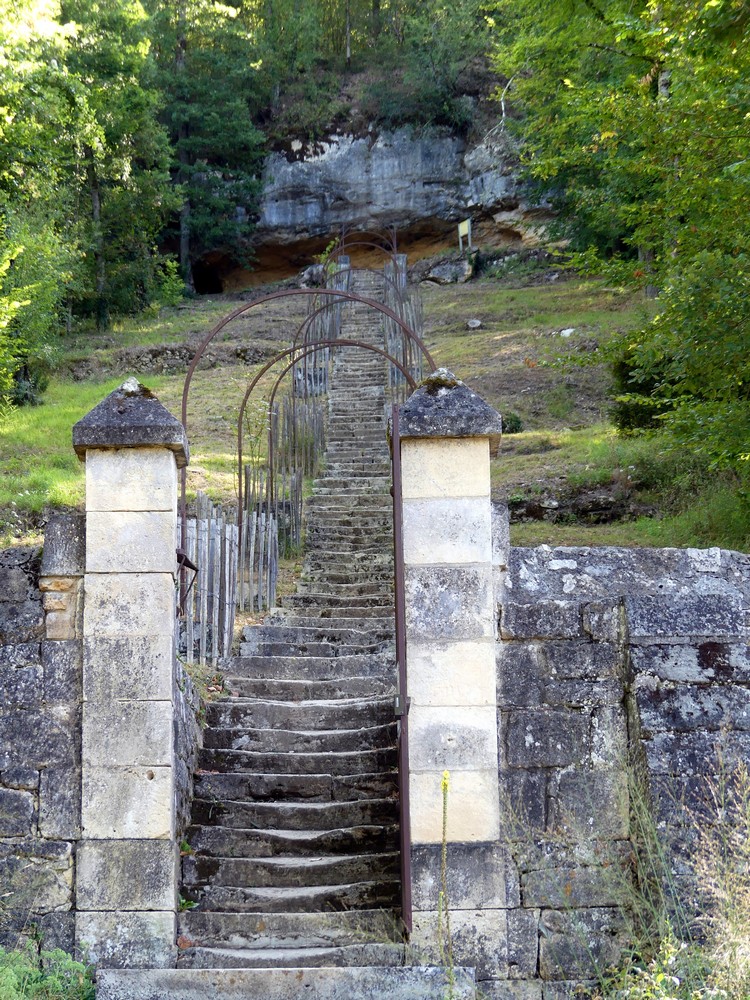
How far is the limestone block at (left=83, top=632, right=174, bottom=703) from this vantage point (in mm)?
4598

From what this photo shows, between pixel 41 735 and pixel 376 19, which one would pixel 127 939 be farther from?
pixel 376 19

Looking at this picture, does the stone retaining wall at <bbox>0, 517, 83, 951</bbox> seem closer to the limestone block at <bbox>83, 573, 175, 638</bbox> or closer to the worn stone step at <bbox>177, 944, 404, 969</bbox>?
the limestone block at <bbox>83, 573, 175, 638</bbox>

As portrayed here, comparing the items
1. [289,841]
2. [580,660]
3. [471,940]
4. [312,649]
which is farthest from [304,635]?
[471,940]

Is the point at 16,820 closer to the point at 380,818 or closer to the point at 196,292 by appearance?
the point at 380,818

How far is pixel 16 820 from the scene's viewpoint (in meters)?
4.53

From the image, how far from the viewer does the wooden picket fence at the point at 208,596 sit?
711 cm

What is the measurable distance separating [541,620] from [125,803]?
2036 millimetres

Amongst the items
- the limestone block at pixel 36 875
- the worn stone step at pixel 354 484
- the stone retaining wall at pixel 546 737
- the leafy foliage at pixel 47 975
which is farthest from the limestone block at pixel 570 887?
the worn stone step at pixel 354 484

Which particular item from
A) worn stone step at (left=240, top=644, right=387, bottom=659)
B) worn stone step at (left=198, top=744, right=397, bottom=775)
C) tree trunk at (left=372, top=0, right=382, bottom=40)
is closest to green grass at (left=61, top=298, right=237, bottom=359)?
tree trunk at (left=372, top=0, right=382, bottom=40)

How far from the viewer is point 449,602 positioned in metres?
4.63

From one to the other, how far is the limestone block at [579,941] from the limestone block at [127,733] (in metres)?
1.84

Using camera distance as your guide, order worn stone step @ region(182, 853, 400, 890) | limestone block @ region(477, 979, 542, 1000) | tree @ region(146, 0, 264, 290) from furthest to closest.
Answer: tree @ region(146, 0, 264, 290) < worn stone step @ region(182, 853, 400, 890) < limestone block @ region(477, 979, 542, 1000)

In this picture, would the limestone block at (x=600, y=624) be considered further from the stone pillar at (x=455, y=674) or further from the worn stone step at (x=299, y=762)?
the worn stone step at (x=299, y=762)

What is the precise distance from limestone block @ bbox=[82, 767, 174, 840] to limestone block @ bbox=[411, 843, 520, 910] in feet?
3.71
